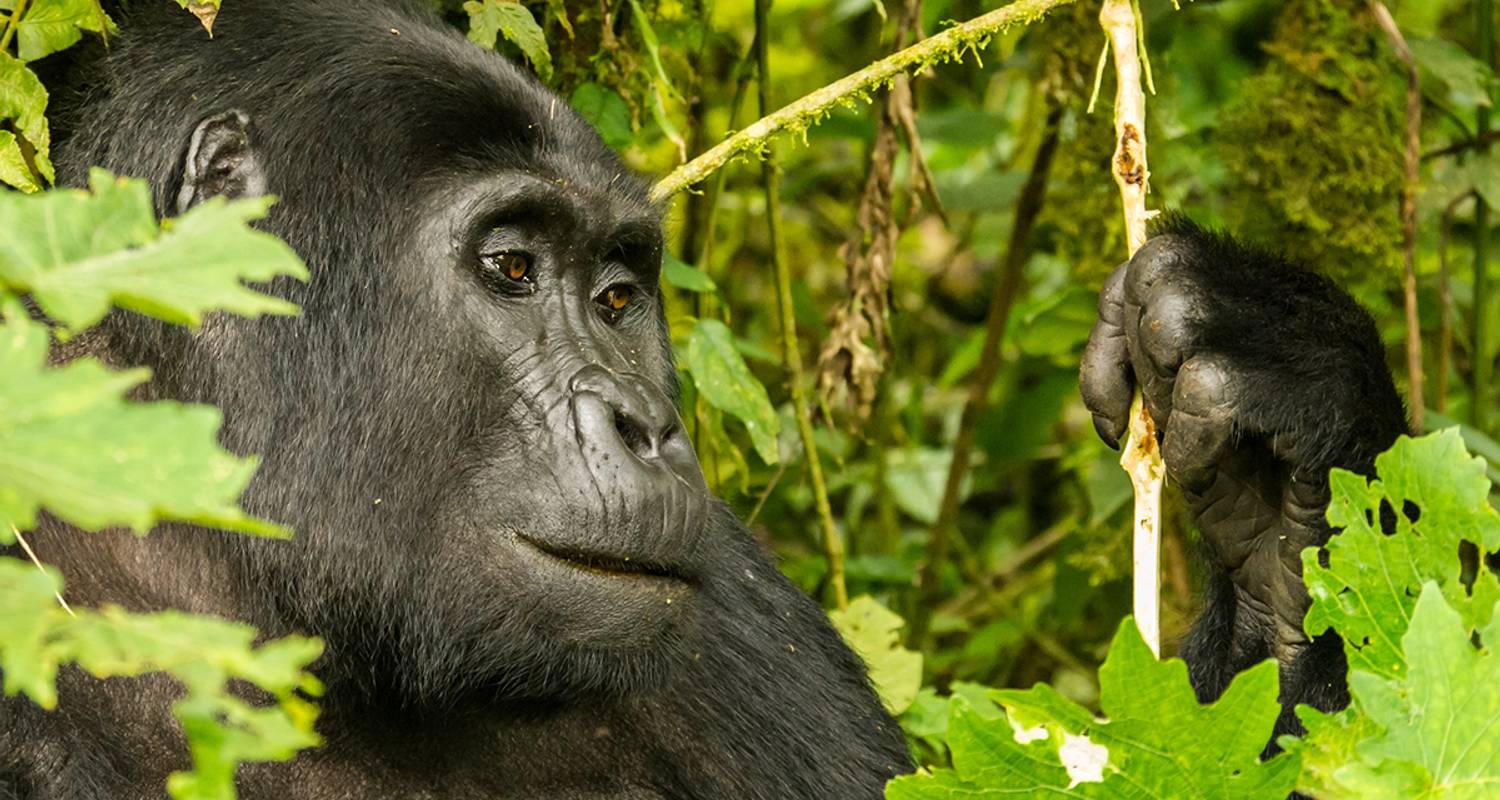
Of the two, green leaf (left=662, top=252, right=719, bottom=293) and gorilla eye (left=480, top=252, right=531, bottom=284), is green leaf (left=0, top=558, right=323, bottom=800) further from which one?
green leaf (left=662, top=252, right=719, bottom=293)

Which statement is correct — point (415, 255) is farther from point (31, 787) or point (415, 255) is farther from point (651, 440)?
point (31, 787)

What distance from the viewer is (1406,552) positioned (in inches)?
82.8

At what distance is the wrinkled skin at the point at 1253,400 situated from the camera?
2.77 metres

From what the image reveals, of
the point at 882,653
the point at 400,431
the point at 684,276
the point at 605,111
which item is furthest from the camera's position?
the point at 882,653

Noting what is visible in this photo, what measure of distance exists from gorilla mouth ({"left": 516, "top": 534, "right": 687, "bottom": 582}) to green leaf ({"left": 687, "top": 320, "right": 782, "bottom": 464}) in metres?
1.08

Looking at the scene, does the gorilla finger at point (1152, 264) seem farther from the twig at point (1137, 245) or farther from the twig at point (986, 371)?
the twig at point (986, 371)

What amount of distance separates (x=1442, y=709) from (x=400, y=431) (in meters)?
1.53

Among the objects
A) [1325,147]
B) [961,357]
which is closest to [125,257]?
[1325,147]

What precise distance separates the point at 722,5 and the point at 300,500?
4640mm

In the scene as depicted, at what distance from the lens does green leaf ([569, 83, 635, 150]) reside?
11.7ft

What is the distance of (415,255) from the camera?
2699 millimetres

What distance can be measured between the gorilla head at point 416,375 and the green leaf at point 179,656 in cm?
119

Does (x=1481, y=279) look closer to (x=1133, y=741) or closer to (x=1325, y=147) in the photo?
(x=1325, y=147)

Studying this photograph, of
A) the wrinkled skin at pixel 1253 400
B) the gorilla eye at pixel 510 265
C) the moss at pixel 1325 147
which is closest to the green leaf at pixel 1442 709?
the wrinkled skin at pixel 1253 400
